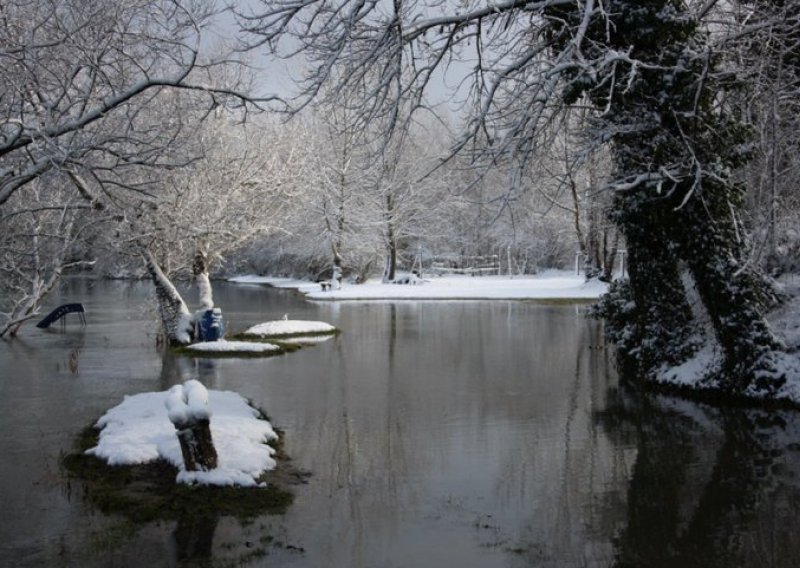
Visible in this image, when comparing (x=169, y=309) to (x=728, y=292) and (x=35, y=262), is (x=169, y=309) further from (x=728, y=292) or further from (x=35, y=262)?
(x=728, y=292)

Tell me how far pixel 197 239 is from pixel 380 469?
13918 millimetres

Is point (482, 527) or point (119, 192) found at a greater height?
point (119, 192)

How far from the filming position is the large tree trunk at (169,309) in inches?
763

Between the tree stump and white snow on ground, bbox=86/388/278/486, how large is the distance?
2.7 inches

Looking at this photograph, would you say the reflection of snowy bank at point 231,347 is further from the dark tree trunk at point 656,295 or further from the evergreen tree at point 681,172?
the evergreen tree at point 681,172

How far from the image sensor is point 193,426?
7.36m

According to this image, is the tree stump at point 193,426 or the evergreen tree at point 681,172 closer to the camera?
the tree stump at point 193,426

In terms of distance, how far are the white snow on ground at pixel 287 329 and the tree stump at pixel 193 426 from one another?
532 inches

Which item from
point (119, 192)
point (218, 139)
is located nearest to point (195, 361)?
point (119, 192)

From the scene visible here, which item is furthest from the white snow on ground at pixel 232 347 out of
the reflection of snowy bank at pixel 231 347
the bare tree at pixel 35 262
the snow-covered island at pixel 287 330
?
the bare tree at pixel 35 262

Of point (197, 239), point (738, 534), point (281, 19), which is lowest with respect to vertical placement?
point (738, 534)

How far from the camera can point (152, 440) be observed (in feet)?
28.6

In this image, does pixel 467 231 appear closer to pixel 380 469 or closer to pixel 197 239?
pixel 197 239

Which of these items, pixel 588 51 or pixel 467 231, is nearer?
pixel 588 51
